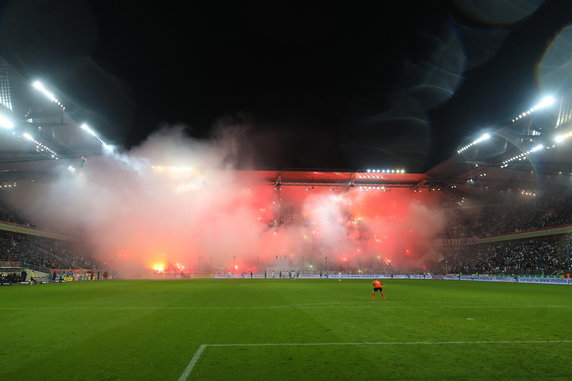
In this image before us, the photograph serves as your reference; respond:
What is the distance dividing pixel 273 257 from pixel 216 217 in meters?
11.4

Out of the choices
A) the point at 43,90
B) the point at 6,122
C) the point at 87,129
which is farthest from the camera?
the point at 87,129

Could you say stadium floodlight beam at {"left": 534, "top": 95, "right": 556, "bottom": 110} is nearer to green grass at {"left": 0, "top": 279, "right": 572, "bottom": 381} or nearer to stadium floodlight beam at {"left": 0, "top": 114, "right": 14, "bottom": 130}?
green grass at {"left": 0, "top": 279, "right": 572, "bottom": 381}

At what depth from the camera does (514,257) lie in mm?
44094

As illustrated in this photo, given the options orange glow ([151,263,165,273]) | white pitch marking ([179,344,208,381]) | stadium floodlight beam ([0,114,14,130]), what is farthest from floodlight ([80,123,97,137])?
white pitch marking ([179,344,208,381])

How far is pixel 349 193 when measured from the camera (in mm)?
58531

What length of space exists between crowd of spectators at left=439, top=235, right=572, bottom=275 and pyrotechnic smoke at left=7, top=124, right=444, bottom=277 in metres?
4.64

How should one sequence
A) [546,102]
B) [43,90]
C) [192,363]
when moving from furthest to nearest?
[546,102] → [43,90] → [192,363]

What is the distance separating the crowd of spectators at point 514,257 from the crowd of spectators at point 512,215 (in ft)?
5.79

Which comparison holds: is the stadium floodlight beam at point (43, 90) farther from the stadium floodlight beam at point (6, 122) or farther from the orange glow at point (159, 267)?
the orange glow at point (159, 267)

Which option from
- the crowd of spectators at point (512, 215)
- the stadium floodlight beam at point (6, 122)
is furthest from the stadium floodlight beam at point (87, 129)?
the crowd of spectators at point (512, 215)

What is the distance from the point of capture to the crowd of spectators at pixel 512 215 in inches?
1660

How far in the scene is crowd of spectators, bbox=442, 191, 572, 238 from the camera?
138 ft

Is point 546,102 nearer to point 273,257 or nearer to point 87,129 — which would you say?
point 87,129

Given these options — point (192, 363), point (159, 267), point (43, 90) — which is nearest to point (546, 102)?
point (192, 363)
